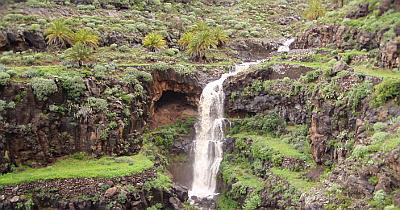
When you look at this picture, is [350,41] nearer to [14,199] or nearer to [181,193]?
[181,193]

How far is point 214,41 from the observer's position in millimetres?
51750

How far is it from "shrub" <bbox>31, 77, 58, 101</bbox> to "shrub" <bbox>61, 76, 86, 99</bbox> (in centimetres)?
102

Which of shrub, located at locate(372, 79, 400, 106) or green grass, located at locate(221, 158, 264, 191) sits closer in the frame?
shrub, located at locate(372, 79, 400, 106)

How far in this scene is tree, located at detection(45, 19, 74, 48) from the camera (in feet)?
156

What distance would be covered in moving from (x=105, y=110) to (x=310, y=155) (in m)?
15.6

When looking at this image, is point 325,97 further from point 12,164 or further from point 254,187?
point 12,164

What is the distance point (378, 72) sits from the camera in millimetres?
36406

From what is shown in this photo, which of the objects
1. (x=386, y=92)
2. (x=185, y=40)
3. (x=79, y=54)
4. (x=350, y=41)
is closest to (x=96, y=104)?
(x=79, y=54)

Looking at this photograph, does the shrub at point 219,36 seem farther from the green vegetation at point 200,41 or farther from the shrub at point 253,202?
the shrub at point 253,202

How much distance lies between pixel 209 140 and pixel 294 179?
1109 cm

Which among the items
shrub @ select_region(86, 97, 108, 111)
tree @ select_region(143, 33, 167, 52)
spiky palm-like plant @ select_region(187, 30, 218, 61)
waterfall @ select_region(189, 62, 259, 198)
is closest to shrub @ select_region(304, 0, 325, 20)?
spiky palm-like plant @ select_region(187, 30, 218, 61)

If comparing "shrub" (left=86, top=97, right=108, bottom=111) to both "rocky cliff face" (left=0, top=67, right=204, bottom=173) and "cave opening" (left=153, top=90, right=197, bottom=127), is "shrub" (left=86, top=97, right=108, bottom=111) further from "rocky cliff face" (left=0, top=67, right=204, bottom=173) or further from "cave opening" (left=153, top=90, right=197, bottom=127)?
"cave opening" (left=153, top=90, right=197, bottom=127)

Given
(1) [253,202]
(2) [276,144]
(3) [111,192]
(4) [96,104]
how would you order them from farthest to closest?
(2) [276,144] → (4) [96,104] → (1) [253,202] → (3) [111,192]

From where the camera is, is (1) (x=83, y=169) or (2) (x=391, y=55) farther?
(2) (x=391, y=55)
